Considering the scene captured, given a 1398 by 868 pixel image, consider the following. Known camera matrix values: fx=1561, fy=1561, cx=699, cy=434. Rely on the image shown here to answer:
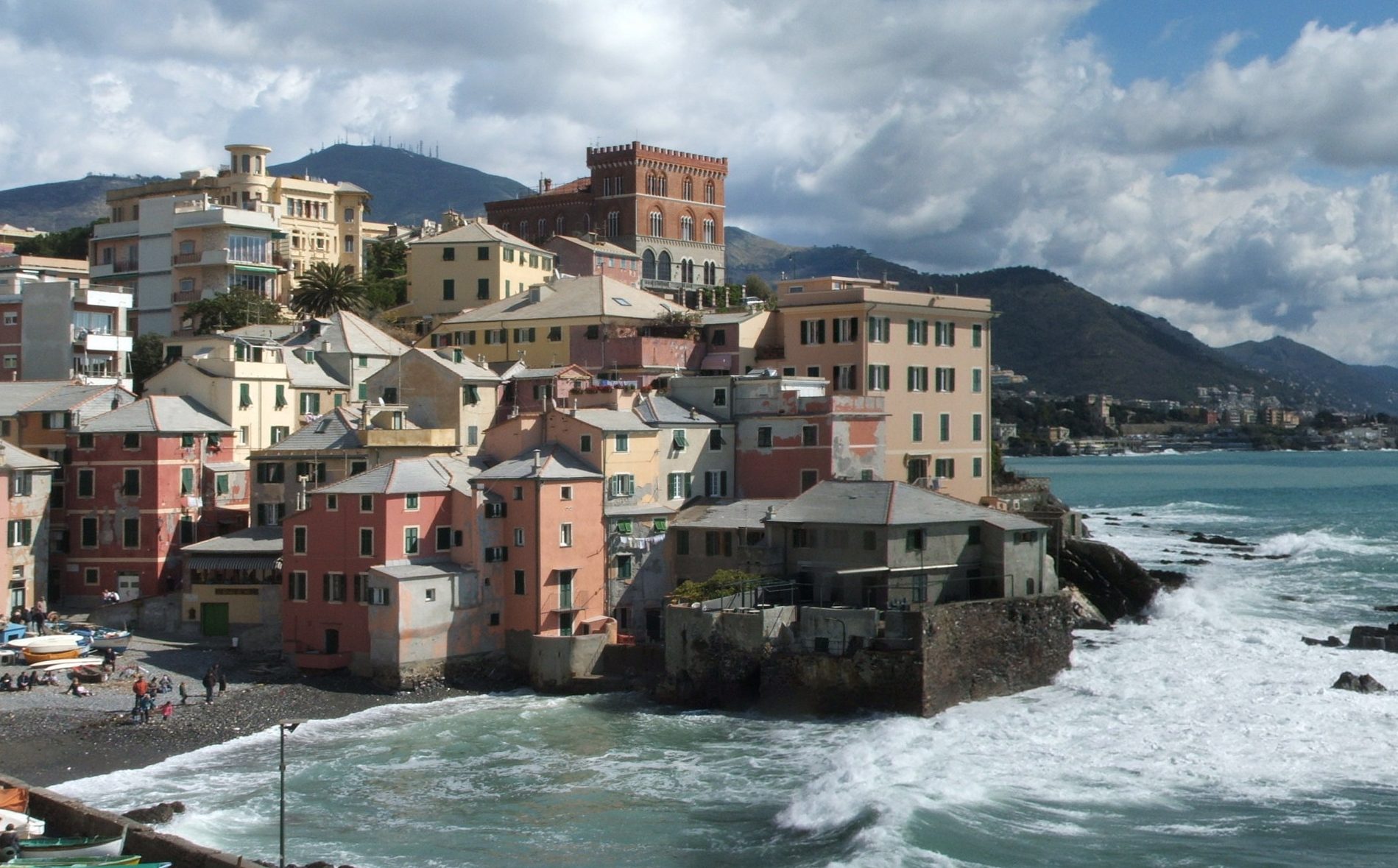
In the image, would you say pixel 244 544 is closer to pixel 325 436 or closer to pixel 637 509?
pixel 325 436

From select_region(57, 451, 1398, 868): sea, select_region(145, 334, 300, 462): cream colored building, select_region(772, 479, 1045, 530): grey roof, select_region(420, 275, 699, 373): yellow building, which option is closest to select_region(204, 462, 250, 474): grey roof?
select_region(145, 334, 300, 462): cream colored building

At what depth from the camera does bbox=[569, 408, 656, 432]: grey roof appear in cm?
6234

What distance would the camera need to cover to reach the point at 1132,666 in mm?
61250

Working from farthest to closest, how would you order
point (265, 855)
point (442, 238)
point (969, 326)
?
point (442, 238) → point (969, 326) → point (265, 855)

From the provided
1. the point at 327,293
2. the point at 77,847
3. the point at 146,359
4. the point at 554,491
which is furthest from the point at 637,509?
the point at 146,359

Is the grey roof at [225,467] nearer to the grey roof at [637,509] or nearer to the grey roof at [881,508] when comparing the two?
the grey roof at [637,509]

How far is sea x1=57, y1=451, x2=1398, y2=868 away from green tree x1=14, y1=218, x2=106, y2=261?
7614 centimetres

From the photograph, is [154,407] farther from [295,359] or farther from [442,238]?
[442,238]

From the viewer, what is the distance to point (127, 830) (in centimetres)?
3681

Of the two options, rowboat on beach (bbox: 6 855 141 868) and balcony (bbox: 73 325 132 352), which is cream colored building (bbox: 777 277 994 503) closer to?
balcony (bbox: 73 325 132 352)

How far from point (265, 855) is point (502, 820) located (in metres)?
6.58

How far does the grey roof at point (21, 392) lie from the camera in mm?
70625

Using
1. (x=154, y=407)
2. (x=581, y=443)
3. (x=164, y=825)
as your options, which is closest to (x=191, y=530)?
(x=154, y=407)

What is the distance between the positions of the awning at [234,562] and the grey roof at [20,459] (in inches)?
311
